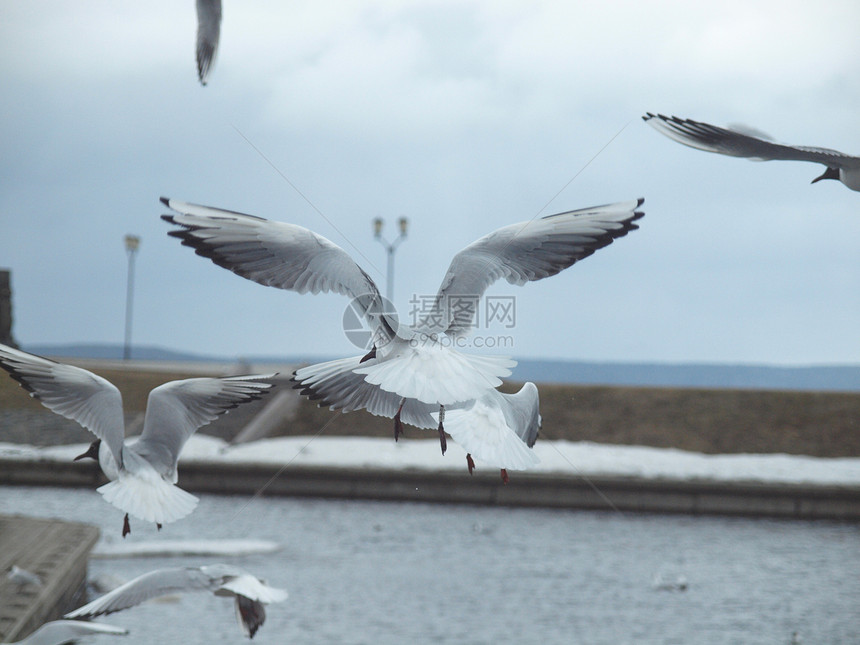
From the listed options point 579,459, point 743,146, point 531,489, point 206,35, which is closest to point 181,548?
point 531,489

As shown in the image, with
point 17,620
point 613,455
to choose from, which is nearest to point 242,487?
point 613,455

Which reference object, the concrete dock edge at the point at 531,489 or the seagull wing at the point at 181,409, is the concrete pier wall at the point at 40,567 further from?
the seagull wing at the point at 181,409

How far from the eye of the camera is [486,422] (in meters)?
1.67

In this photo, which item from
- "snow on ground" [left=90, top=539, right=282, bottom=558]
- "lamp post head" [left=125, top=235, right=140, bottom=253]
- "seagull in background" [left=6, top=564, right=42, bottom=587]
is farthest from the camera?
"lamp post head" [left=125, top=235, right=140, bottom=253]

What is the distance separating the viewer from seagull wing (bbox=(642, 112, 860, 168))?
1.92 metres

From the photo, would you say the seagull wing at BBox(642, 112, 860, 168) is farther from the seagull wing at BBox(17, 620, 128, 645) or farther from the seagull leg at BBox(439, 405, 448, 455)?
the seagull wing at BBox(17, 620, 128, 645)

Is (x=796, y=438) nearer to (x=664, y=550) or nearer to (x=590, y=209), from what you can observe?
(x=664, y=550)

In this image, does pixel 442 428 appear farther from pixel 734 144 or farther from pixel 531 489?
pixel 531 489

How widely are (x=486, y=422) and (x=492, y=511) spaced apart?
11.3 metres

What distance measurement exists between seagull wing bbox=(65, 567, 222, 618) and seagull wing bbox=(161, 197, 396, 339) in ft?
4.23

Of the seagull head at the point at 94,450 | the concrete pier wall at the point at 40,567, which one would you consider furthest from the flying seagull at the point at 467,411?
the concrete pier wall at the point at 40,567

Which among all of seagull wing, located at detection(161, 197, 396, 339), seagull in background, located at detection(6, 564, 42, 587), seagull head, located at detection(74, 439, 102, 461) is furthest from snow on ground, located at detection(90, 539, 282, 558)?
seagull wing, located at detection(161, 197, 396, 339)

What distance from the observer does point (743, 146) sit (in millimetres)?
2008

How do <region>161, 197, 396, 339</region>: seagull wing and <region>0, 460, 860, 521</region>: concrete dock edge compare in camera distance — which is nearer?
<region>161, 197, 396, 339</region>: seagull wing
